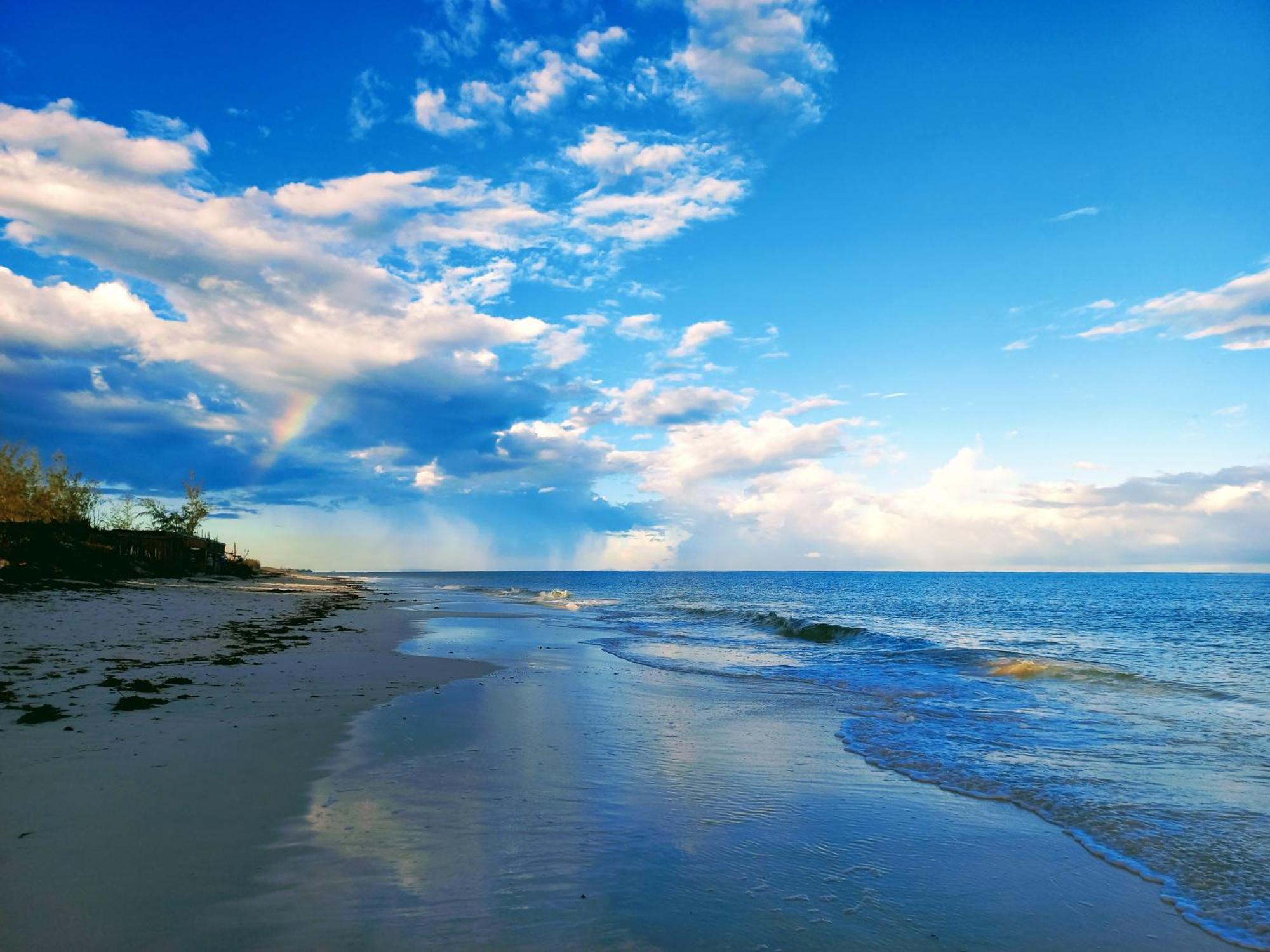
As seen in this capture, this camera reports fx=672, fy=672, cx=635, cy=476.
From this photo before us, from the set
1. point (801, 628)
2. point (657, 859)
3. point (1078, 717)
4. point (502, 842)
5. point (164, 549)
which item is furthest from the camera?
point (164, 549)

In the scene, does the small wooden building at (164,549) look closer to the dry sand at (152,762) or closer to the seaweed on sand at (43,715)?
the dry sand at (152,762)

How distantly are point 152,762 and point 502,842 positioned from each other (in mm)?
4532

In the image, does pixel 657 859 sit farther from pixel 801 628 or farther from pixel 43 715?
pixel 801 628

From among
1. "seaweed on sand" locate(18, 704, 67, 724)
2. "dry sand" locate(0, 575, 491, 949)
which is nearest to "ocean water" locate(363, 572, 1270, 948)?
"dry sand" locate(0, 575, 491, 949)

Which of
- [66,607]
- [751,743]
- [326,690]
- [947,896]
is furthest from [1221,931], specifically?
[66,607]

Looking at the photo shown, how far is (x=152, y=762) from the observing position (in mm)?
7664

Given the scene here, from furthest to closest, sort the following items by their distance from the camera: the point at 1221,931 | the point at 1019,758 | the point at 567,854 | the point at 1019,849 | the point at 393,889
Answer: the point at 1019,758
the point at 1019,849
the point at 567,854
the point at 1221,931
the point at 393,889

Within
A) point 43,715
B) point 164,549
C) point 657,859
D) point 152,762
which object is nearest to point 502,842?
point 657,859

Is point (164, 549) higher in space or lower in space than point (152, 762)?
higher

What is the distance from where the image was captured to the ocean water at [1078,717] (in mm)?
7246

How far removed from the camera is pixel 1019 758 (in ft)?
35.2

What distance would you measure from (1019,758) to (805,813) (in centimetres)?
533

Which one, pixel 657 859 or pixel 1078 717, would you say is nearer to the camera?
pixel 657 859

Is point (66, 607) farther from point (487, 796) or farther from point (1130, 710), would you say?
point (1130, 710)
